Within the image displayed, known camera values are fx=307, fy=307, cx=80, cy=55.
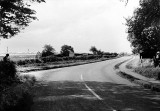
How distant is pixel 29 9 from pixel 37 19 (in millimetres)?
1376

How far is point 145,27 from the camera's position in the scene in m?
23.2

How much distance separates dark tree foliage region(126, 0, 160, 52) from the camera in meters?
20.8

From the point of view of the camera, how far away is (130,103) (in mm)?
11750

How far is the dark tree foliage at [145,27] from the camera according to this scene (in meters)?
20.8

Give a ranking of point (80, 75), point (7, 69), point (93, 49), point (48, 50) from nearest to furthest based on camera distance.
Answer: point (7, 69)
point (80, 75)
point (48, 50)
point (93, 49)

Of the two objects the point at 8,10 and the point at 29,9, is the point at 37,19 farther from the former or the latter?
the point at 8,10

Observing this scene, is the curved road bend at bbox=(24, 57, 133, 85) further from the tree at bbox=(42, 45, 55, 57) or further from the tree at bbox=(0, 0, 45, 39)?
the tree at bbox=(42, 45, 55, 57)

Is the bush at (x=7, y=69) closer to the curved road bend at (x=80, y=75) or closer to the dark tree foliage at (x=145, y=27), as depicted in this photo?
the curved road bend at (x=80, y=75)

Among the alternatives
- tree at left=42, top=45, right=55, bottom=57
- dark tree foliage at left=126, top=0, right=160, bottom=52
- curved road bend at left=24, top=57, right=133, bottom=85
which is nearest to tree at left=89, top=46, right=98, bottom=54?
tree at left=42, top=45, right=55, bottom=57

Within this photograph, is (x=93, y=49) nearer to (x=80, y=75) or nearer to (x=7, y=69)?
(x=80, y=75)

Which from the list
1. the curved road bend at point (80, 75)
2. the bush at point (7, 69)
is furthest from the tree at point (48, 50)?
the bush at point (7, 69)

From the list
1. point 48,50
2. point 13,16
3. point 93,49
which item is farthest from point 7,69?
point 93,49

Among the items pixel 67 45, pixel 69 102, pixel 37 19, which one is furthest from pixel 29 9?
pixel 67 45

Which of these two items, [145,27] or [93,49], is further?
[93,49]
